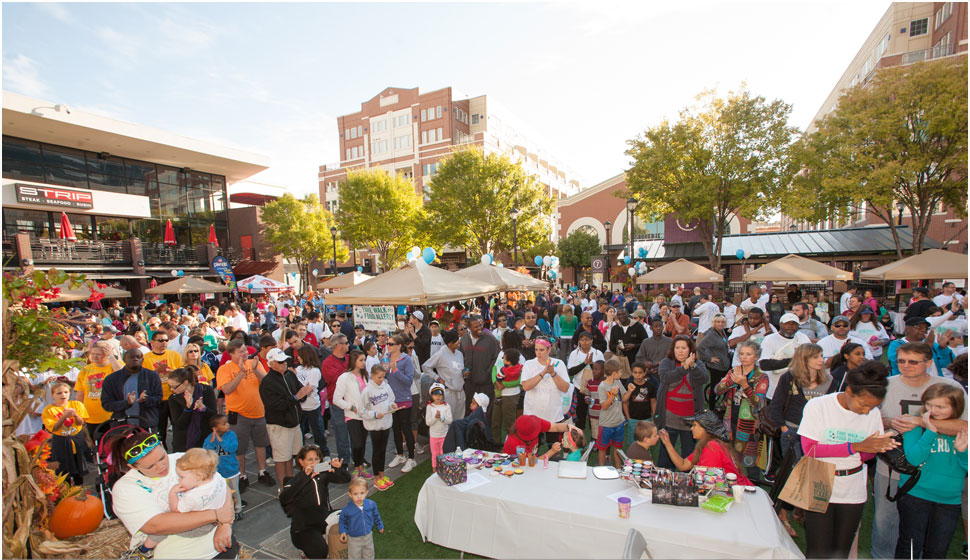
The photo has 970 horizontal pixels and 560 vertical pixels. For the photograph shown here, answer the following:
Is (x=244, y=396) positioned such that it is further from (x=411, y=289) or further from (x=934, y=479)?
(x=934, y=479)

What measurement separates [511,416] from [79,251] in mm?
25763

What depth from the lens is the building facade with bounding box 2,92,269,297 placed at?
790 inches

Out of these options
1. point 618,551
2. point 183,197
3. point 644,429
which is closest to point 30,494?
point 618,551

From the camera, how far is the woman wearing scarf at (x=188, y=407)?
17.5 ft

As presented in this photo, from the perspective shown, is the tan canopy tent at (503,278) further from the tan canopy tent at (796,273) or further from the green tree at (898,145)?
the green tree at (898,145)

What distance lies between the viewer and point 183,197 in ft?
91.8

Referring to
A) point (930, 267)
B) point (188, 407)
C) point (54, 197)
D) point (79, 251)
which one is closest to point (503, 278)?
point (188, 407)

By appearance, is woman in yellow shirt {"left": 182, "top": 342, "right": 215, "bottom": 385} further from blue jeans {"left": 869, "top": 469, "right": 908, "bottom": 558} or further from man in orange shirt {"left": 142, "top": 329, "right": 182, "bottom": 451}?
blue jeans {"left": 869, "top": 469, "right": 908, "bottom": 558}

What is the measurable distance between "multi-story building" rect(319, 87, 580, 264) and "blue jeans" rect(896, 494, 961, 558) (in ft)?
147

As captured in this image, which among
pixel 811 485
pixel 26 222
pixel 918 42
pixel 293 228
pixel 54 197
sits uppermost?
pixel 918 42

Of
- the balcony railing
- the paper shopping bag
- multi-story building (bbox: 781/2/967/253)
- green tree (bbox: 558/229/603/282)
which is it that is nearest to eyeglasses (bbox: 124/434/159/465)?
the paper shopping bag

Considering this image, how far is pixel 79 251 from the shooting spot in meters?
21.7

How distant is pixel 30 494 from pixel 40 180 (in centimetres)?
2703

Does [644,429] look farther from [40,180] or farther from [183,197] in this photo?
[183,197]
